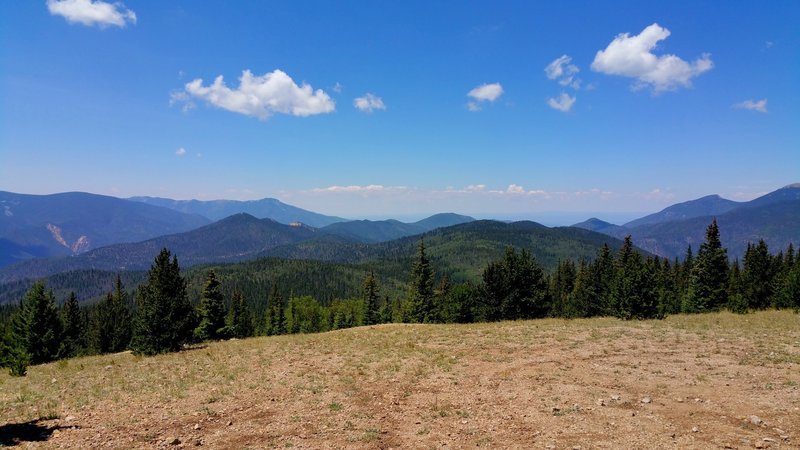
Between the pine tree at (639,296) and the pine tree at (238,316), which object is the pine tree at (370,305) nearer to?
the pine tree at (238,316)

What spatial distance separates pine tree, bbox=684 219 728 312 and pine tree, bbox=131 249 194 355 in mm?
71118

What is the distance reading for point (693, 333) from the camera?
28688mm

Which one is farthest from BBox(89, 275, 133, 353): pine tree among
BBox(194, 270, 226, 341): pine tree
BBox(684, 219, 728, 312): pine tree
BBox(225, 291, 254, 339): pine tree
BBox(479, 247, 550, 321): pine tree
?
BBox(684, 219, 728, 312): pine tree

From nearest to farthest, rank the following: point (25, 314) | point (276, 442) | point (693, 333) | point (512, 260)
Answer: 1. point (276, 442)
2. point (693, 333)
3. point (25, 314)
4. point (512, 260)

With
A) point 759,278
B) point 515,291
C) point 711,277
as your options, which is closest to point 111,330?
point 515,291

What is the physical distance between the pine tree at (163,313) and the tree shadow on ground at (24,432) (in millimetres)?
18504

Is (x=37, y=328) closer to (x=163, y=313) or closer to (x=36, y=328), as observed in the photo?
(x=36, y=328)

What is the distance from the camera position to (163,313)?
107 ft

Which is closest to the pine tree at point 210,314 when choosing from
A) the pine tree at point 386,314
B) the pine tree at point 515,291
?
the pine tree at point 515,291

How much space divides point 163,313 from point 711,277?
74.6 m

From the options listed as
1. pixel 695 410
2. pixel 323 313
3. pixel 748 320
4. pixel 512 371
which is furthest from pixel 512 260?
pixel 323 313

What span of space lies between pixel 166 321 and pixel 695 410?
3534 cm

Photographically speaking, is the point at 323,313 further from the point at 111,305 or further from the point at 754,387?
the point at 754,387

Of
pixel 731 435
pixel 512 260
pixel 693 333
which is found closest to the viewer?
pixel 731 435
